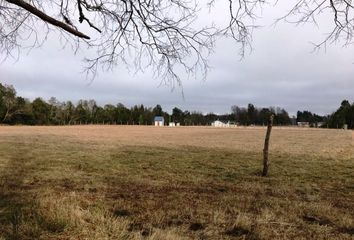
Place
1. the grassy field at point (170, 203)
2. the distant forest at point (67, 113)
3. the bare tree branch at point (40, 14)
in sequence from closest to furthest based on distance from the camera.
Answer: the bare tree branch at point (40, 14)
the grassy field at point (170, 203)
the distant forest at point (67, 113)

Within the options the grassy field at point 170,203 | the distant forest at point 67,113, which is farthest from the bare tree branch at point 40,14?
the distant forest at point 67,113

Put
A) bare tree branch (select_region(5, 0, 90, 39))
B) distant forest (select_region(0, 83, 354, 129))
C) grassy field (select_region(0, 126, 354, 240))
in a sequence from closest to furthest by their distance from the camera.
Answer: bare tree branch (select_region(5, 0, 90, 39)), grassy field (select_region(0, 126, 354, 240)), distant forest (select_region(0, 83, 354, 129))

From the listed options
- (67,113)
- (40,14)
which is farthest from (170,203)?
(67,113)

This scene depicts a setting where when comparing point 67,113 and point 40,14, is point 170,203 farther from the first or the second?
point 67,113

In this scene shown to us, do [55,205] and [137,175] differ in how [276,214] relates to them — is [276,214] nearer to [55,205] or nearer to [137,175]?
[55,205]

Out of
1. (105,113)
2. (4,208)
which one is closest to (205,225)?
(4,208)

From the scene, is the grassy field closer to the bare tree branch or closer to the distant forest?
the bare tree branch

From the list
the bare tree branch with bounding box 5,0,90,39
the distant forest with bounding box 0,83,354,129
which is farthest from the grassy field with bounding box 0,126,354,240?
the distant forest with bounding box 0,83,354,129

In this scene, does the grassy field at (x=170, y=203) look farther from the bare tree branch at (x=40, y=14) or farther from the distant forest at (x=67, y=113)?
the distant forest at (x=67, y=113)

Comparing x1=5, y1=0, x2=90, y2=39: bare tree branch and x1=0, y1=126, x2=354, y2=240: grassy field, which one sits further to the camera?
x1=0, y1=126, x2=354, y2=240: grassy field

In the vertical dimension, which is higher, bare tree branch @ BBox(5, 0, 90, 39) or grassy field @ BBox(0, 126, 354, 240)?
bare tree branch @ BBox(5, 0, 90, 39)

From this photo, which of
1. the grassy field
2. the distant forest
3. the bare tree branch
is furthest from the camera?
the distant forest

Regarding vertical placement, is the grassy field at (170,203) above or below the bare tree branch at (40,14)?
below

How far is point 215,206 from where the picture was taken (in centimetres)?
1038
